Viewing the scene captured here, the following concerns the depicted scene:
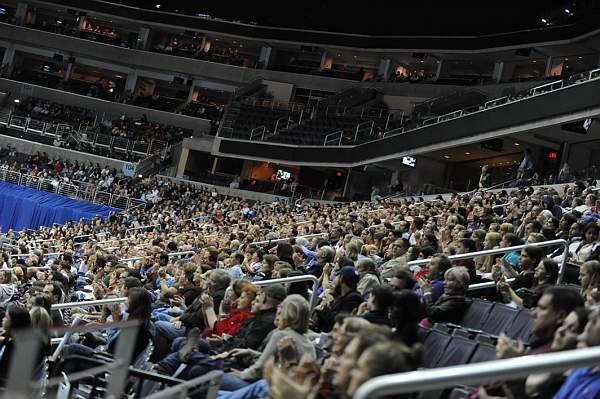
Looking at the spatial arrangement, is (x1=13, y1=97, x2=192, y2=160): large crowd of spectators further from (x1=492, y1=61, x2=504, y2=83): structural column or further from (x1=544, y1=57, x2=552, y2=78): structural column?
(x1=544, y1=57, x2=552, y2=78): structural column

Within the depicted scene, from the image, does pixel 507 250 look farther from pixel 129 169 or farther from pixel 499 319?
pixel 129 169

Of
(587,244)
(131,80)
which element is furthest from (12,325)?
(131,80)

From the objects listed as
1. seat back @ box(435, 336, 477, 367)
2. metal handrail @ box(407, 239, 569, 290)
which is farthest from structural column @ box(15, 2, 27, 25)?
seat back @ box(435, 336, 477, 367)

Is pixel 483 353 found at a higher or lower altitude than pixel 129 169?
lower

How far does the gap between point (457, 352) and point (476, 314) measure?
1.40 meters

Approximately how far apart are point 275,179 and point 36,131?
10662 millimetres

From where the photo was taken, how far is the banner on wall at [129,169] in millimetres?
34719

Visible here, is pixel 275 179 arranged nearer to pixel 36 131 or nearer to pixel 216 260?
pixel 36 131

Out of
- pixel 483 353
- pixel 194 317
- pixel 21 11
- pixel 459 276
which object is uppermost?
pixel 21 11

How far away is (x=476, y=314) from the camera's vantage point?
260 inches

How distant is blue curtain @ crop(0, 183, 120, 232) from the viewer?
29.7 meters

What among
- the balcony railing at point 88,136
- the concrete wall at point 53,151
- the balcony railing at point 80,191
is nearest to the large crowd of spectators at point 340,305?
the balcony railing at point 80,191

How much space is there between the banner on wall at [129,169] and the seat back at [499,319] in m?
29.4

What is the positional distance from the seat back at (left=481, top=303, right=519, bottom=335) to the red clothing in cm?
190
